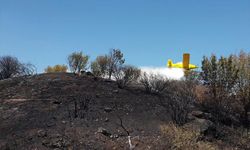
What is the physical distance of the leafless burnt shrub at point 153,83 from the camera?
17.2m

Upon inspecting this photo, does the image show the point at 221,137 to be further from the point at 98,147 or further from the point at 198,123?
the point at 98,147

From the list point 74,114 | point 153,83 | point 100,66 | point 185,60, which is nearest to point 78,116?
point 74,114

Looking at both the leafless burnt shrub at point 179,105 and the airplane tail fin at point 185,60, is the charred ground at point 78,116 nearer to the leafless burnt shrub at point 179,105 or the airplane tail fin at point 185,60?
the leafless burnt shrub at point 179,105

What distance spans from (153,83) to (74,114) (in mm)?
6296

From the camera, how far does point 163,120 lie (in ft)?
41.1

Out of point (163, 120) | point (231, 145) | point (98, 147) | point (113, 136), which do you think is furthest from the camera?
point (163, 120)

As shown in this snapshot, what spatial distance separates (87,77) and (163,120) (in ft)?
23.1

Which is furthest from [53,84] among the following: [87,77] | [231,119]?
[231,119]

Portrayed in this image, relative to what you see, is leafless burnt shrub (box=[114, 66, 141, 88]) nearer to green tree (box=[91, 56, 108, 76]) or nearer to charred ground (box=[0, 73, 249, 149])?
charred ground (box=[0, 73, 249, 149])

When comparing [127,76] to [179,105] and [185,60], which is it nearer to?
[179,105]

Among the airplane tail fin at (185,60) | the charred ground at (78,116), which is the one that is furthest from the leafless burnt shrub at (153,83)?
the airplane tail fin at (185,60)

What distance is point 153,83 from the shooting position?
56.7 feet

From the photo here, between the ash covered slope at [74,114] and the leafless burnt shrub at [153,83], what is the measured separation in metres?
0.54

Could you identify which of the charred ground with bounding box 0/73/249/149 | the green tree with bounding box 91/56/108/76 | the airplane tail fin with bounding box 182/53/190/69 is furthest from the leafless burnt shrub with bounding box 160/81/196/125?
the airplane tail fin with bounding box 182/53/190/69
